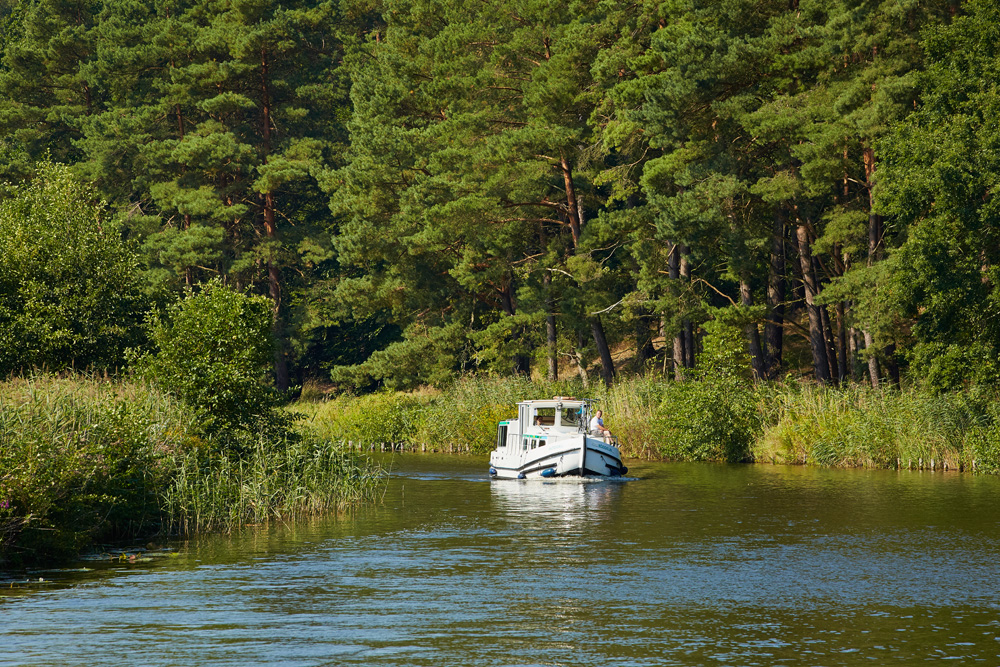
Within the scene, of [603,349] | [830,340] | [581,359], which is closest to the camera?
[830,340]

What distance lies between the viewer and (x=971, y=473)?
3438 centimetres

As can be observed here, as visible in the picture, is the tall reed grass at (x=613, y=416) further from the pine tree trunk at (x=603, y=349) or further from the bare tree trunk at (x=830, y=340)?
the bare tree trunk at (x=830, y=340)

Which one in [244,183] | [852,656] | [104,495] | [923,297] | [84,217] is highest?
[244,183]

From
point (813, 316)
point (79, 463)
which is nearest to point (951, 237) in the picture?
point (813, 316)

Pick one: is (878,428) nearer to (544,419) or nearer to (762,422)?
(762,422)

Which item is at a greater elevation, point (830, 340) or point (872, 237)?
point (872, 237)

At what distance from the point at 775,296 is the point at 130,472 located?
35.9 m

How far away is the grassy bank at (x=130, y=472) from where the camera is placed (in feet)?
62.6

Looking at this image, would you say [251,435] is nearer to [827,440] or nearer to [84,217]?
[84,217]

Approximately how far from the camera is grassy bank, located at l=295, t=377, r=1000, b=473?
35750 millimetres

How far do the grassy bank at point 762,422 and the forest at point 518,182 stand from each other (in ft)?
4.39

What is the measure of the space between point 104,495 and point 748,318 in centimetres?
3092

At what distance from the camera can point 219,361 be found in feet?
86.8

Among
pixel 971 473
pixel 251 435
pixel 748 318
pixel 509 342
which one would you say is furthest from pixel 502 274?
pixel 251 435
